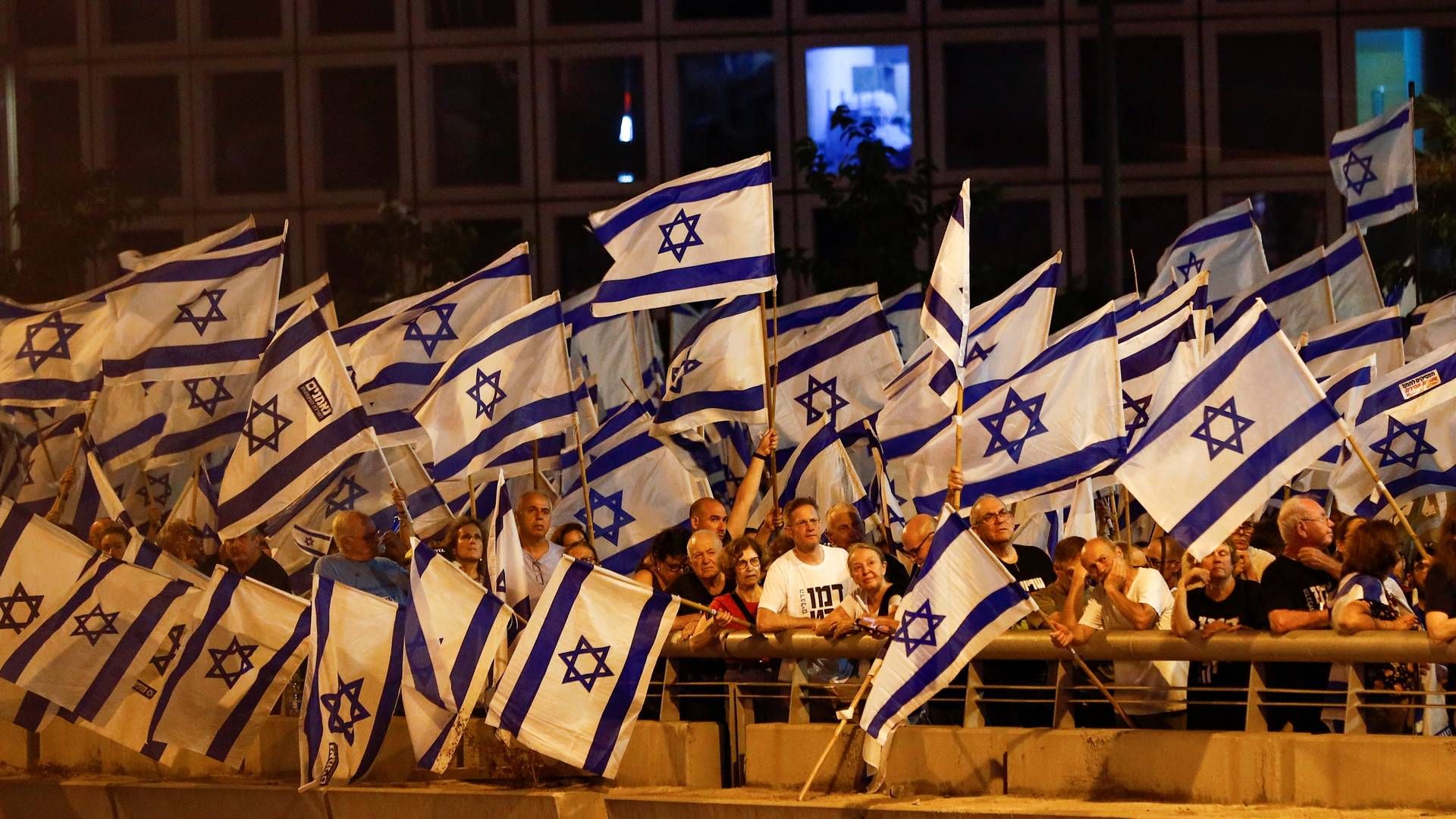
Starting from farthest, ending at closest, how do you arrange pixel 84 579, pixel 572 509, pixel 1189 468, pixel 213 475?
1. pixel 213 475
2. pixel 572 509
3. pixel 84 579
4. pixel 1189 468

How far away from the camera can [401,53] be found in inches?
1478

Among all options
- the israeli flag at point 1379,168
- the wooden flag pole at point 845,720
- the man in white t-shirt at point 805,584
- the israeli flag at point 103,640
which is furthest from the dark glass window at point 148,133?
the wooden flag pole at point 845,720

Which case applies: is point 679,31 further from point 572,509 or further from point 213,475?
point 572,509

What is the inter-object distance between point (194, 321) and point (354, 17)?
2227 centimetres

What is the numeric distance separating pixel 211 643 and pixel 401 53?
982 inches

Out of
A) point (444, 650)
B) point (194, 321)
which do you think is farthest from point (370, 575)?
point (194, 321)

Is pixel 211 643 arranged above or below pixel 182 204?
below

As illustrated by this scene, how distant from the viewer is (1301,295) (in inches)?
717

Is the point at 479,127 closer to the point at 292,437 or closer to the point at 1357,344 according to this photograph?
the point at 292,437

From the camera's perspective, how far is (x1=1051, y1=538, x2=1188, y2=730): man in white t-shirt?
35.7 feet

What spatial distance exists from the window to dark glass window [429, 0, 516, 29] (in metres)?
5.12

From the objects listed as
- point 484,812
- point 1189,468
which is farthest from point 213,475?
point 1189,468

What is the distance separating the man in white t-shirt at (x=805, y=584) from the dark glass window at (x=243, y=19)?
1090 inches

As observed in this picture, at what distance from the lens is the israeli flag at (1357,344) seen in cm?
1580
